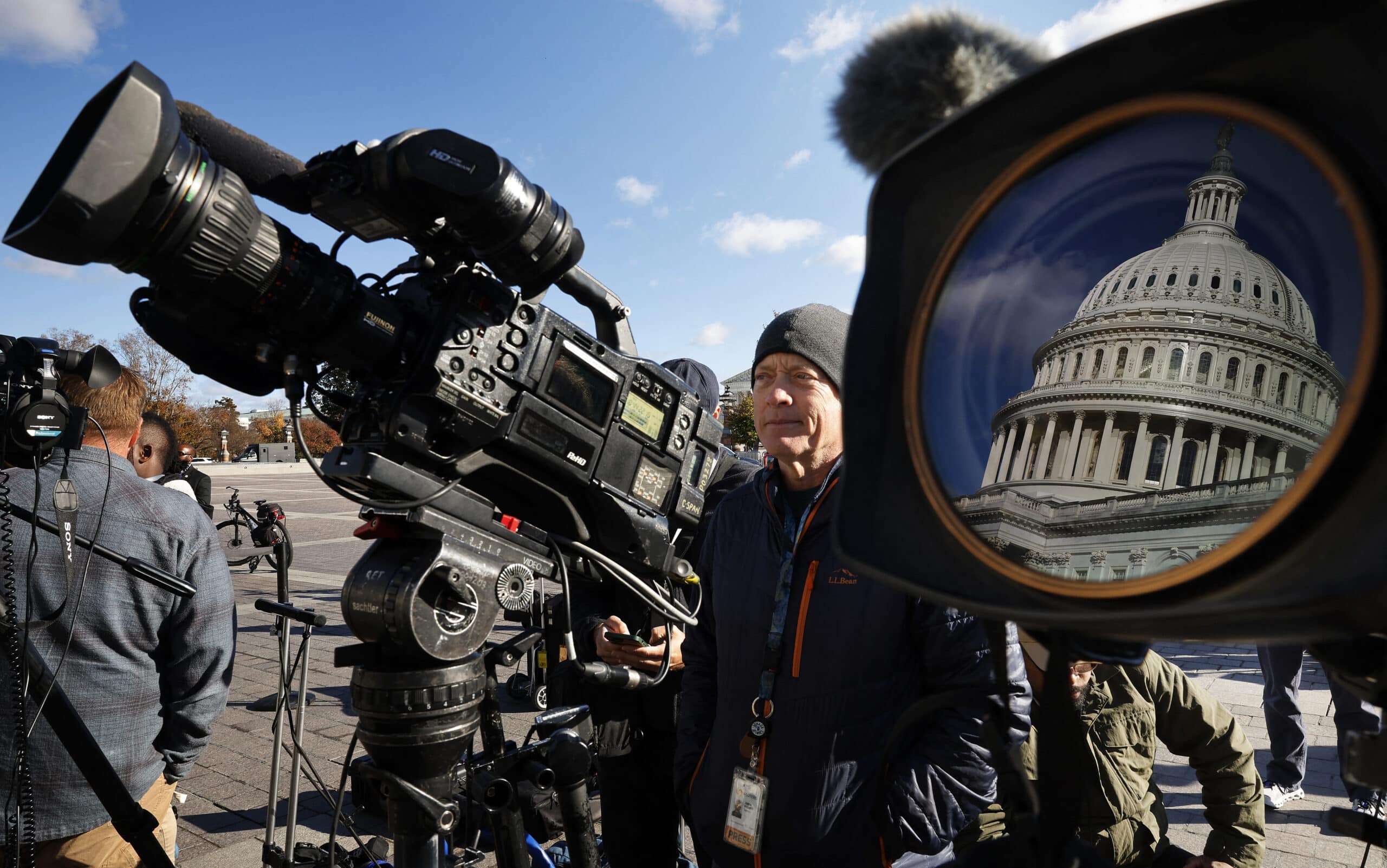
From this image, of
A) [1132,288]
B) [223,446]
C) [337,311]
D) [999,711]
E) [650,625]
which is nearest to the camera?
[1132,288]

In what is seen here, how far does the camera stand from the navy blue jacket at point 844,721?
1.70 m

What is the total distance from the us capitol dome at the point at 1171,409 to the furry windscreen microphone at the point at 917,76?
0.23m

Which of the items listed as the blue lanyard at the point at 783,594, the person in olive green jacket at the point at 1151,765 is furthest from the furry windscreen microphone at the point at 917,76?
the person in olive green jacket at the point at 1151,765

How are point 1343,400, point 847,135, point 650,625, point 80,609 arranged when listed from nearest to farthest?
1. point 1343,400
2. point 847,135
3. point 80,609
4. point 650,625

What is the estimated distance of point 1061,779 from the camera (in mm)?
562

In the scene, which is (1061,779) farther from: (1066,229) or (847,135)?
(847,135)

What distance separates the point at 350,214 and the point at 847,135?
1.34 meters

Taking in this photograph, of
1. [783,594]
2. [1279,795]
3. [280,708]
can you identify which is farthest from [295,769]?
[1279,795]

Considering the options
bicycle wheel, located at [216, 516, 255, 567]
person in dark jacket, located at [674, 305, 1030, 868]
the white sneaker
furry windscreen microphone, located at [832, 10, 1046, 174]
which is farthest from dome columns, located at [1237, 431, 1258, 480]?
bicycle wheel, located at [216, 516, 255, 567]

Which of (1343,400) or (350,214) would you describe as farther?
(350,214)

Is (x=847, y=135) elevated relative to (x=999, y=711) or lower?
elevated

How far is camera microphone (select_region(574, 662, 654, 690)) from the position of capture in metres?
1.91

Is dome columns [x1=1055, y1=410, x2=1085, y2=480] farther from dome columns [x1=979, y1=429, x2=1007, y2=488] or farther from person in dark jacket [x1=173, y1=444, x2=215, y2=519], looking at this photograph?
person in dark jacket [x1=173, y1=444, x2=215, y2=519]

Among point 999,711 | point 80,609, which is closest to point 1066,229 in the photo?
point 999,711
